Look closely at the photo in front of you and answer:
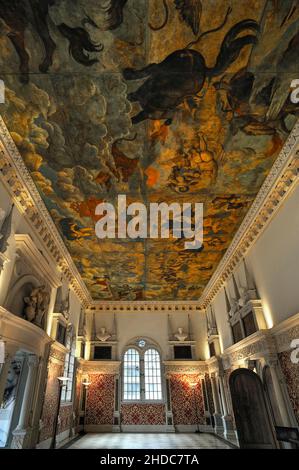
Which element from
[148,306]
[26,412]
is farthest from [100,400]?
[26,412]

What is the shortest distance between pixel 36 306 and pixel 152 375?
1157cm

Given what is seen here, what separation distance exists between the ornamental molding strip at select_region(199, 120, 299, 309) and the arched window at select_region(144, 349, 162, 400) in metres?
8.56

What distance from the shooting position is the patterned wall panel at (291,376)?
727 centimetres

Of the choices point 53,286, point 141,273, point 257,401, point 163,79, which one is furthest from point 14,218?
Answer: point 257,401

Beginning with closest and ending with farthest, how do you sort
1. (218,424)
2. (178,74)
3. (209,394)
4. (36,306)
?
(178,74) → (36,306) → (218,424) → (209,394)

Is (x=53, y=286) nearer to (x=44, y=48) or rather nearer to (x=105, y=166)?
(x=105, y=166)

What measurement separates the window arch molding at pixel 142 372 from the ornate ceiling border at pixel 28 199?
831 cm

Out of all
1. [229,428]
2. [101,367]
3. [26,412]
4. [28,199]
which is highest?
[28,199]

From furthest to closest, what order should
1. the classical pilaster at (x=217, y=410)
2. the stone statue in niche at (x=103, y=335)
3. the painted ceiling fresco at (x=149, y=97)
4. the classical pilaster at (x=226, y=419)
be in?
the stone statue in niche at (x=103, y=335) < the classical pilaster at (x=217, y=410) < the classical pilaster at (x=226, y=419) < the painted ceiling fresco at (x=149, y=97)

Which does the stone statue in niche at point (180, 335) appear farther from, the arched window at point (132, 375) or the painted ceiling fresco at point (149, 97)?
the painted ceiling fresco at point (149, 97)

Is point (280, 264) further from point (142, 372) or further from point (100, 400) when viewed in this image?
point (100, 400)

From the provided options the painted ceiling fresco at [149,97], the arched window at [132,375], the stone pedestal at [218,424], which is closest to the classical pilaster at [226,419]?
the stone pedestal at [218,424]

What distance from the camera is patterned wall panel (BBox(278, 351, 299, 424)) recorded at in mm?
7275

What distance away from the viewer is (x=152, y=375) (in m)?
17.4
